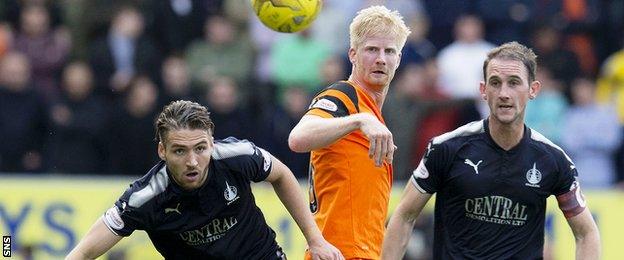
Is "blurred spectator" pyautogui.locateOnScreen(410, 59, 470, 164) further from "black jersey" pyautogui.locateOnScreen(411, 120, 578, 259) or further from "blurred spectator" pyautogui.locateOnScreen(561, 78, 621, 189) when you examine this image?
"black jersey" pyautogui.locateOnScreen(411, 120, 578, 259)

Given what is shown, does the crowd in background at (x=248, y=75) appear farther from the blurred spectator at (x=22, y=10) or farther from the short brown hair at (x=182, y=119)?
the short brown hair at (x=182, y=119)

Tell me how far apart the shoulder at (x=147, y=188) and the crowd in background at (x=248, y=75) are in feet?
21.0

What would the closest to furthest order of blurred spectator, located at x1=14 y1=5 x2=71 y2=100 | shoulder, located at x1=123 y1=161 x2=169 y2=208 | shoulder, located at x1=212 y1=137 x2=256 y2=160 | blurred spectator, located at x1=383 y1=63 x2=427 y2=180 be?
shoulder, located at x1=123 y1=161 x2=169 y2=208 → shoulder, located at x1=212 y1=137 x2=256 y2=160 → blurred spectator, located at x1=383 y1=63 x2=427 y2=180 → blurred spectator, located at x1=14 y1=5 x2=71 y2=100

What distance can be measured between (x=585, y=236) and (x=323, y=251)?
1.56 meters

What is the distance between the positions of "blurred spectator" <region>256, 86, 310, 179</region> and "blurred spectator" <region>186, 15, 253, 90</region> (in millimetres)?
820

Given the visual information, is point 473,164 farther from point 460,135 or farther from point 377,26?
point 377,26

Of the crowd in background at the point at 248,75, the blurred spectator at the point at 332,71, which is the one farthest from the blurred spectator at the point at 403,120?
the blurred spectator at the point at 332,71

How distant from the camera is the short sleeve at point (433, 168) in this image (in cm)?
780

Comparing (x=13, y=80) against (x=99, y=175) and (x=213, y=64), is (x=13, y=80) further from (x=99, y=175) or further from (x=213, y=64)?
(x=213, y=64)

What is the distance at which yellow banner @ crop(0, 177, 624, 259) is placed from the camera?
42.4 feet

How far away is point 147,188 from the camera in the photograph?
7.61 metres

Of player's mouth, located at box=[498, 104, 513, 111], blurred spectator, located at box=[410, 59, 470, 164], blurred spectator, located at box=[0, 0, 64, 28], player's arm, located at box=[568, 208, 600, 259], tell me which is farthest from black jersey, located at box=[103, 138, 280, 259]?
blurred spectator, located at box=[0, 0, 64, 28]

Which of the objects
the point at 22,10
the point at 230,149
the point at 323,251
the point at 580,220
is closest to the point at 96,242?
→ the point at 230,149

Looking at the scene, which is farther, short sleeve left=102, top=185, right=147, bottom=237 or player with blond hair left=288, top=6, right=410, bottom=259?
player with blond hair left=288, top=6, right=410, bottom=259
